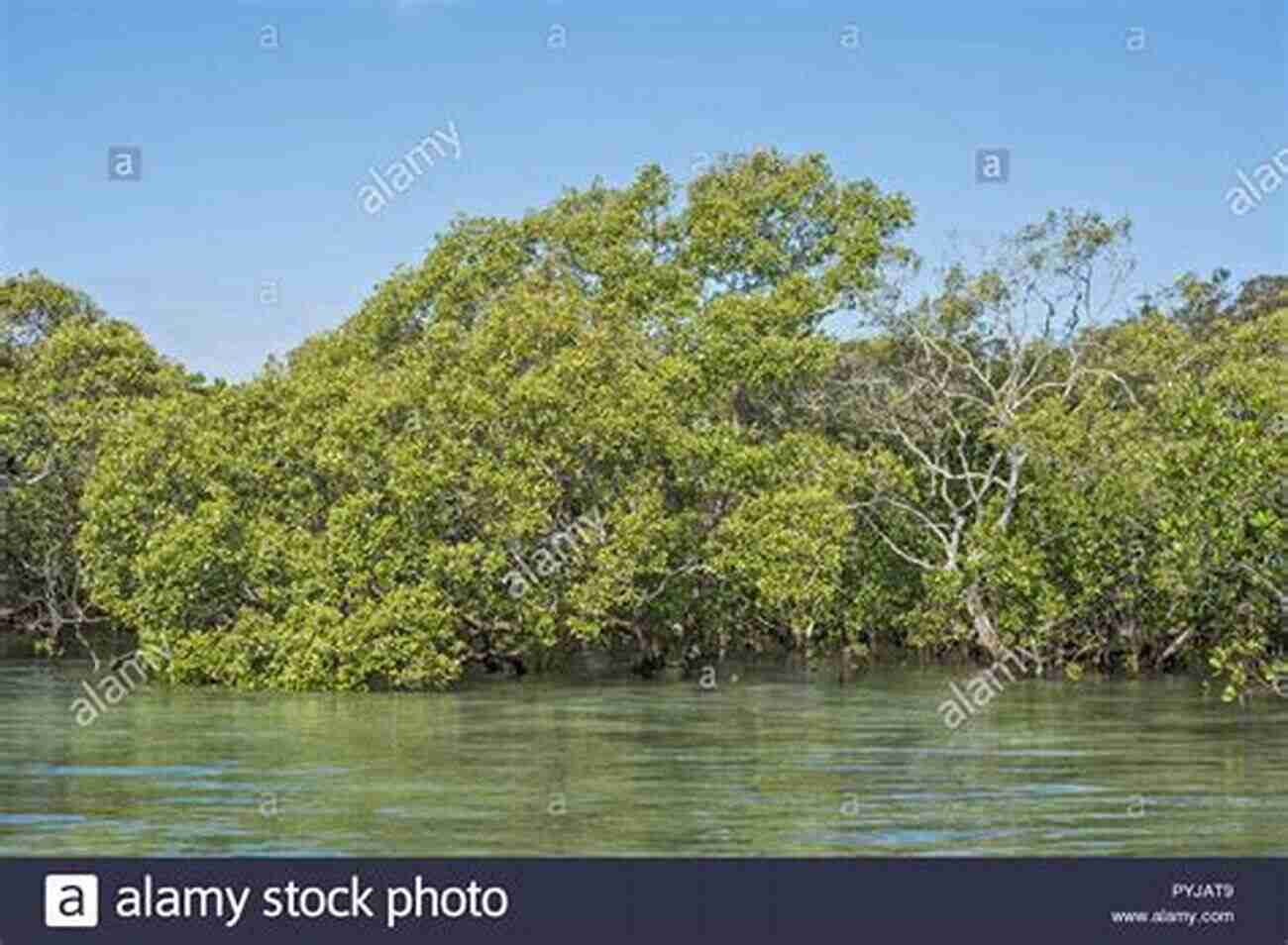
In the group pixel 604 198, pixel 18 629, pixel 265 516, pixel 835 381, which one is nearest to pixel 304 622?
pixel 265 516

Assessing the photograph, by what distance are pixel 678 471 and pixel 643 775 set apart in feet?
57.2

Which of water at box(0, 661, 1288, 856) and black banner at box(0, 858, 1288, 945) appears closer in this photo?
black banner at box(0, 858, 1288, 945)

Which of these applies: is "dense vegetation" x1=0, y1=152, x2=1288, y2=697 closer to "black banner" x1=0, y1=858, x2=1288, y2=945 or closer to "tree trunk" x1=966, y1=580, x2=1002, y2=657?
"tree trunk" x1=966, y1=580, x2=1002, y2=657

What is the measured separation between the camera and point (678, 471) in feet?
142

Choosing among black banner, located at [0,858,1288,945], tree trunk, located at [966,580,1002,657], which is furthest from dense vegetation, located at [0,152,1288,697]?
black banner, located at [0,858,1288,945]

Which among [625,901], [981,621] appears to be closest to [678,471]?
[981,621]

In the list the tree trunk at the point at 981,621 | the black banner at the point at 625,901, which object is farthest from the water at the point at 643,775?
the tree trunk at the point at 981,621

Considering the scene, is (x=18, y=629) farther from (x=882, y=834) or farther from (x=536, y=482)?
(x=882, y=834)

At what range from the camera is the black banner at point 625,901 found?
52.9 ft

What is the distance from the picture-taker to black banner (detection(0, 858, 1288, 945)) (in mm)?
16125

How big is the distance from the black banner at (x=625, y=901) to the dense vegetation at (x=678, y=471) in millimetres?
15959

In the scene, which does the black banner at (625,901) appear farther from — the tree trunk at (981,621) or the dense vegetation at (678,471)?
the tree trunk at (981,621)

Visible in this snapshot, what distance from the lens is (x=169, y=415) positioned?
4241 cm

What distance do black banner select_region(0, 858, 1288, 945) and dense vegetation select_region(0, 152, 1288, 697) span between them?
16.0 metres
